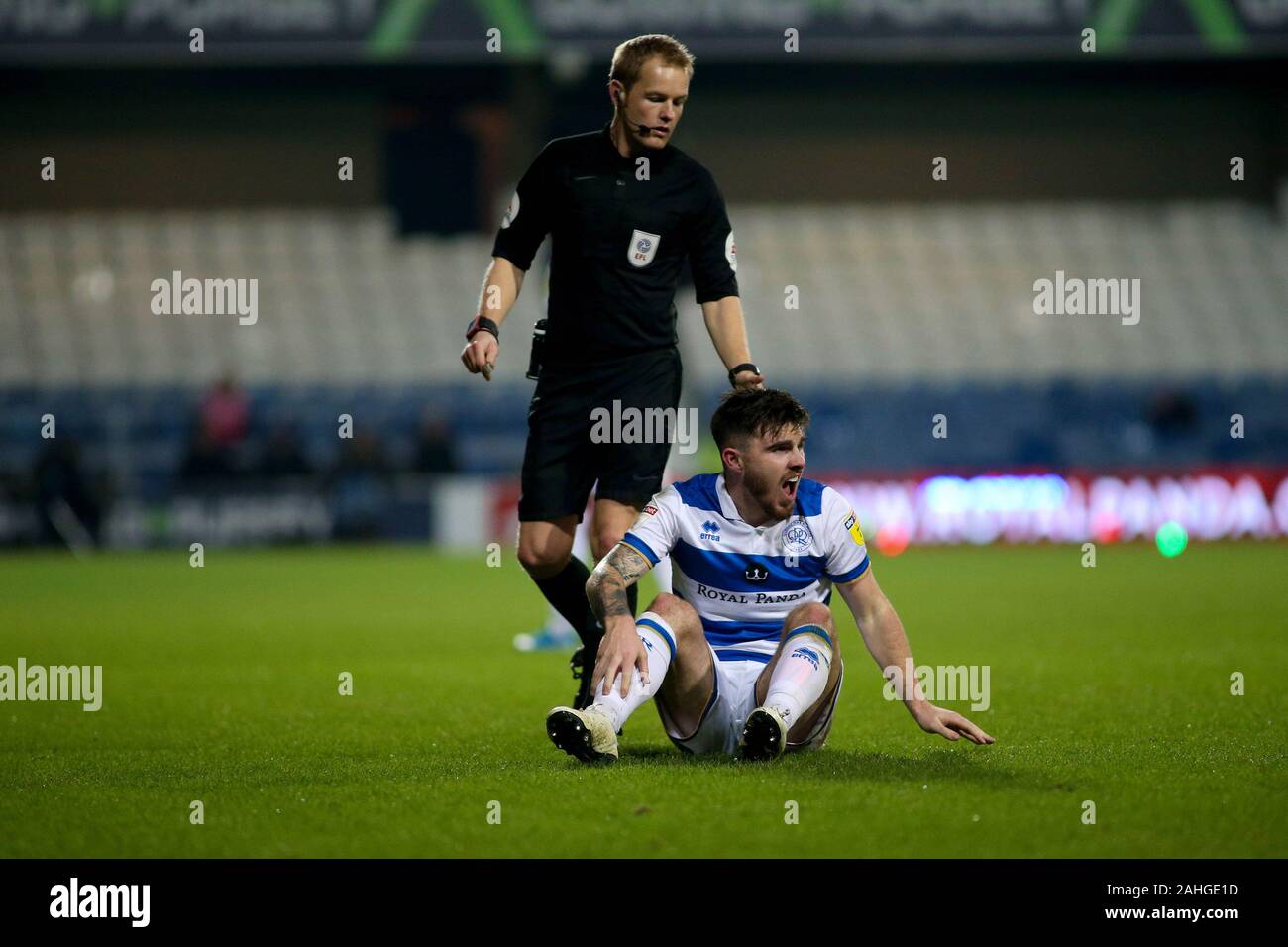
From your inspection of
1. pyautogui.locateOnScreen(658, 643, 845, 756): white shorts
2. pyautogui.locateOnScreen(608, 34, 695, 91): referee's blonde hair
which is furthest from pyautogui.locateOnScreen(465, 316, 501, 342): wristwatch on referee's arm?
pyautogui.locateOnScreen(658, 643, 845, 756): white shorts

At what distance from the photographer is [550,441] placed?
19.8 ft

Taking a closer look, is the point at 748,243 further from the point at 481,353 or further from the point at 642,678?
the point at 642,678

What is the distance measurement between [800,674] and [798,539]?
1.57 feet

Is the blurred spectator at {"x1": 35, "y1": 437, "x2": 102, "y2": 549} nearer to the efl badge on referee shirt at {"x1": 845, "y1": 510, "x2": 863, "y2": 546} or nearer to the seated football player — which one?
the seated football player

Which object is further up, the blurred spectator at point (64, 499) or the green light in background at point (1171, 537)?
the blurred spectator at point (64, 499)

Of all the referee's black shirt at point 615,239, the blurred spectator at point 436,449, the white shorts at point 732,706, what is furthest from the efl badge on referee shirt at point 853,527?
the blurred spectator at point 436,449

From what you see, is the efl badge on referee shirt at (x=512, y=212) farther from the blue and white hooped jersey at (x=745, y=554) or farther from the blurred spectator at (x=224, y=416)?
the blurred spectator at (x=224, y=416)

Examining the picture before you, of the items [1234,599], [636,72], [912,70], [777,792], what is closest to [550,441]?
[636,72]

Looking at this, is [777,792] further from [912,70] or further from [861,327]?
[912,70]

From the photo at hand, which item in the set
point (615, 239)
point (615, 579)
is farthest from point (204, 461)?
point (615, 579)

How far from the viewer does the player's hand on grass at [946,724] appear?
485cm

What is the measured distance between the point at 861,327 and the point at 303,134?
389 inches

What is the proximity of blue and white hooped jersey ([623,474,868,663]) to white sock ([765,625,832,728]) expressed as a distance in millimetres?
229

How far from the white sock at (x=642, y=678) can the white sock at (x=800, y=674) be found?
13.6 inches
